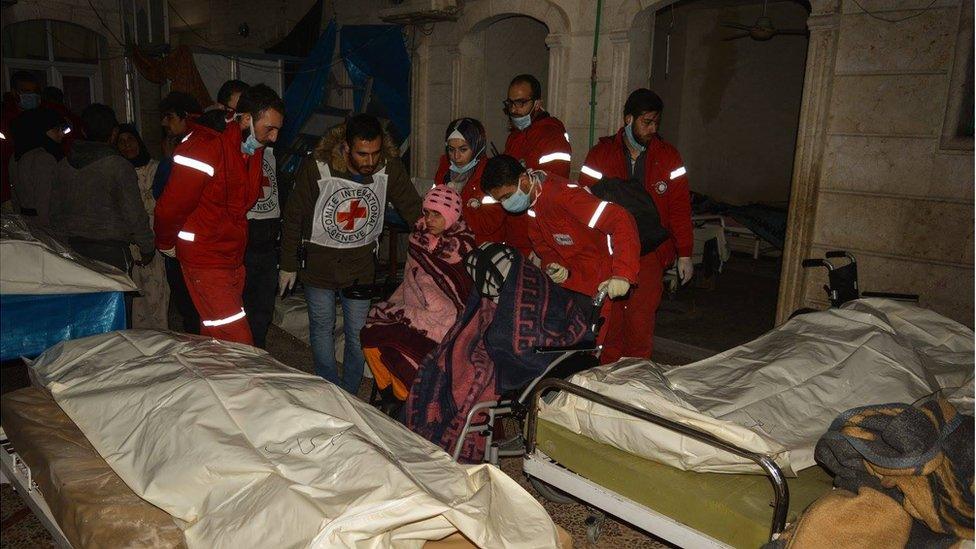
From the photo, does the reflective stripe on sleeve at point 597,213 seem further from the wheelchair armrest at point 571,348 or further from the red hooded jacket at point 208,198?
the red hooded jacket at point 208,198

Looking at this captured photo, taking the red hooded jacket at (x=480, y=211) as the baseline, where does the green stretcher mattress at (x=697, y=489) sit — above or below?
below

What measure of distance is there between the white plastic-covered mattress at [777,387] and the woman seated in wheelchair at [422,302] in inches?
39.9

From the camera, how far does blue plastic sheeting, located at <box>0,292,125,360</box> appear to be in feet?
10.3

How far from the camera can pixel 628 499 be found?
2.63 m

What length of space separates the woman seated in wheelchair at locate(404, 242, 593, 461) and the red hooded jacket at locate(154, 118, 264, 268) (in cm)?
126

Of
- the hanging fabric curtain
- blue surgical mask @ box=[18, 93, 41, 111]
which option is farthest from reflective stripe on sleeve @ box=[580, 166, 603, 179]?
the hanging fabric curtain

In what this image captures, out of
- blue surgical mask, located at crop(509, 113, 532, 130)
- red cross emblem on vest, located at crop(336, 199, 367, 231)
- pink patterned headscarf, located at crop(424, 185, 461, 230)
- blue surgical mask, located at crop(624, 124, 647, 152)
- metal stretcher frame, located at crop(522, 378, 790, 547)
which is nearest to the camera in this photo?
metal stretcher frame, located at crop(522, 378, 790, 547)

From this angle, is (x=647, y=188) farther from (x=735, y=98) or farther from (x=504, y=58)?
(x=735, y=98)

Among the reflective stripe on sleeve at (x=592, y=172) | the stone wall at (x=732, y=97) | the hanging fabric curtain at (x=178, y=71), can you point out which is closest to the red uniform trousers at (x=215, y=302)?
the reflective stripe on sleeve at (x=592, y=172)

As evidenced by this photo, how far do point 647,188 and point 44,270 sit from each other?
3437 millimetres

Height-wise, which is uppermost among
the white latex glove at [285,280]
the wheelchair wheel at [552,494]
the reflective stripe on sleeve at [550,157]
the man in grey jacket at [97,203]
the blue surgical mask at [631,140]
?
the blue surgical mask at [631,140]

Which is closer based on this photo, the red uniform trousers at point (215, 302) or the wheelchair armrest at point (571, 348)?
the wheelchair armrest at point (571, 348)

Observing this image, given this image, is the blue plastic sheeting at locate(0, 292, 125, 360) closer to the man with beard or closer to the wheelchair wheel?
the man with beard

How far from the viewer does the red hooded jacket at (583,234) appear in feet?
11.8
